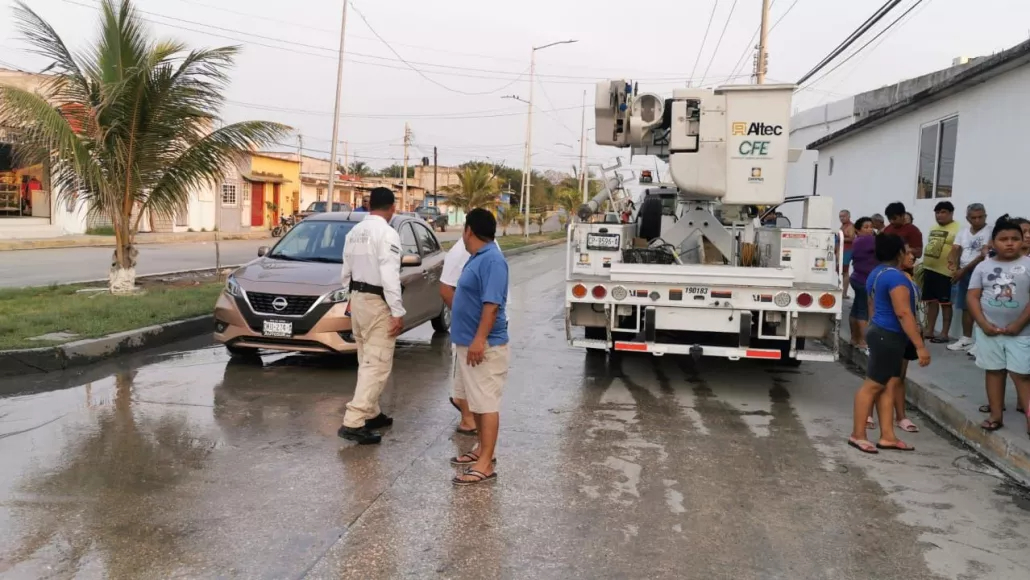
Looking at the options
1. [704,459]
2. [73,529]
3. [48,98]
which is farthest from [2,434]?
[48,98]

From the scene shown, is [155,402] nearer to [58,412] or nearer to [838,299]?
[58,412]

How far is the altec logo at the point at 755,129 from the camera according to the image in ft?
26.2

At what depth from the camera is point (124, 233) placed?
39.6 ft

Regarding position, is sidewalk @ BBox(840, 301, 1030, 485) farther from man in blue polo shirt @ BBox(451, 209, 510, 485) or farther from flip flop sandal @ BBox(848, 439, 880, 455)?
man in blue polo shirt @ BBox(451, 209, 510, 485)

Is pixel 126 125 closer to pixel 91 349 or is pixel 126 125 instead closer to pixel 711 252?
pixel 91 349

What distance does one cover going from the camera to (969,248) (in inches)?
354

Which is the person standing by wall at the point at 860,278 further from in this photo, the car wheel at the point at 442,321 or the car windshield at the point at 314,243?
the car windshield at the point at 314,243

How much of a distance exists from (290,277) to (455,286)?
2.60 metres

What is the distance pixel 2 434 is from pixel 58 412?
2.08 feet

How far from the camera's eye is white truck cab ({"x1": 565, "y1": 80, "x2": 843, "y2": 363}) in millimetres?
7492

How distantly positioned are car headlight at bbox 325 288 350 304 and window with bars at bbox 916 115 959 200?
28.0 feet

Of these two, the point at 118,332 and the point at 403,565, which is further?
the point at 118,332

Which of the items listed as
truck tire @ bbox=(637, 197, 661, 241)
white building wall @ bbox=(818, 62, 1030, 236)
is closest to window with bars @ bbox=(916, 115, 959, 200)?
white building wall @ bbox=(818, 62, 1030, 236)

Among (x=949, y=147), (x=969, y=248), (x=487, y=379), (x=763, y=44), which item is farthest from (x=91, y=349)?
(x=763, y=44)
